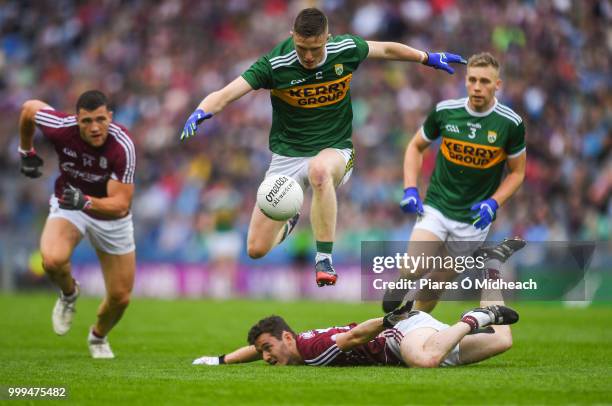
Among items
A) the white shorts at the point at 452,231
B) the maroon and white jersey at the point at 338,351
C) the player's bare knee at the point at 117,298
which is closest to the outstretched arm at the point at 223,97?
the maroon and white jersey at the point at 338,351

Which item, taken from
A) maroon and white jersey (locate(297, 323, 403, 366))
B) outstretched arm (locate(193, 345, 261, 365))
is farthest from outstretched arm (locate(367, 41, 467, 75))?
outstretched arm (locate(193, 345, 261, 365))

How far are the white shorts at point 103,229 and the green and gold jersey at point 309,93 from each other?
6.51 ft

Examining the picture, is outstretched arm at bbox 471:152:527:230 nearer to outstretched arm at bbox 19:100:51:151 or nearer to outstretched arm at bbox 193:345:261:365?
outstretched arm at bbox 193:345:261:365

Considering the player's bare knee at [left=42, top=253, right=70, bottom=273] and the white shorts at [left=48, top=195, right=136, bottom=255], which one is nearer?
the player's bare knee at [left=42, top=253, right=70, bottom=273]

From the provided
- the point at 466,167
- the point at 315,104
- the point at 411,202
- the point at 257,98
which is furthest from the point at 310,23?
the point at 257,98

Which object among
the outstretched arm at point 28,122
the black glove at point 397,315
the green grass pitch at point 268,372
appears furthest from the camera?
the outstretched arm at point 28,122

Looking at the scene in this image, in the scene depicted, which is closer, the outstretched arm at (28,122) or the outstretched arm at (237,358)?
the outstretched arm at (237,358)

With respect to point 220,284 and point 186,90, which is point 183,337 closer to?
point 220,284

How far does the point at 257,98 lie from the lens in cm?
2495

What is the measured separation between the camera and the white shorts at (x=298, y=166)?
9.96 m

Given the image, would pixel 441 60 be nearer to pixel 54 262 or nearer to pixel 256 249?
pixel 256 249

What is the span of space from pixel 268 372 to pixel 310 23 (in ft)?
10.8

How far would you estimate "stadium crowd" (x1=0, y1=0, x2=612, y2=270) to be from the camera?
68.1ft

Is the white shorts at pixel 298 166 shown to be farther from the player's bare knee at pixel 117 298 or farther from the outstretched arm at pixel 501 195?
the player's bare knee at pixel 117 298
